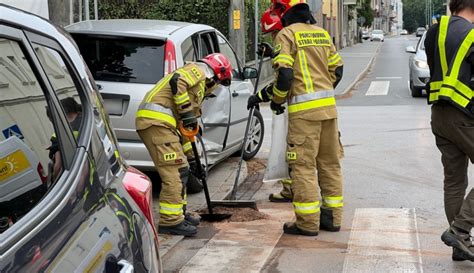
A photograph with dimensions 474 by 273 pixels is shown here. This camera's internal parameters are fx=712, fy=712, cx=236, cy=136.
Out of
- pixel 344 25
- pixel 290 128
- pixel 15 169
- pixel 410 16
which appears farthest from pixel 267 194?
pixel 410 16

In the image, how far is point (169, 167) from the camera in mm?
5668

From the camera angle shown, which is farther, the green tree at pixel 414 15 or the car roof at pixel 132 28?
the green tree at pixel 414 15

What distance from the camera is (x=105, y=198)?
2.29 metres

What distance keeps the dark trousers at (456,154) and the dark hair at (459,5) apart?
0.67 metres

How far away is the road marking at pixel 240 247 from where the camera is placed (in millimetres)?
5031

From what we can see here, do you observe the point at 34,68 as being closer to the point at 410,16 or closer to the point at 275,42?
the point at 275,42

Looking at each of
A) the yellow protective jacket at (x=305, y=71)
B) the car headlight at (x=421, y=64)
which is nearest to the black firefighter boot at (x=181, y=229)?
the yellow protective jacket at (x=305, y=71)

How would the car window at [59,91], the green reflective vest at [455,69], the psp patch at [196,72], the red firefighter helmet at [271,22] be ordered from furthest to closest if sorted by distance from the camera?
the red firefighter helmet at [271,22]
the psp patch at [196,72]
the green reflective vest at [455,69]
the car window at [59,91]

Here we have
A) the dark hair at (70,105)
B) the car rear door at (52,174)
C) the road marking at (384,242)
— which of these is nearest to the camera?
the car rear door at (52,174)

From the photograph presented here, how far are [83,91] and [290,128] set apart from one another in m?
3.44

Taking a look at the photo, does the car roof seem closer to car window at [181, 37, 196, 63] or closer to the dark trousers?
car window at [181, 37, 196, 63]

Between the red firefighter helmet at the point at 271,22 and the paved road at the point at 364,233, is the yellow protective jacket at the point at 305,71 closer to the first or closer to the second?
the red firefighter helmet at the point at 271,22

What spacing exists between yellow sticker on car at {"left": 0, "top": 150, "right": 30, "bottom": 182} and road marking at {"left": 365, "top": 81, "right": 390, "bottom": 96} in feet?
60.2

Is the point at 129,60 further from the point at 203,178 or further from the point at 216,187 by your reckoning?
the point at 216,187
